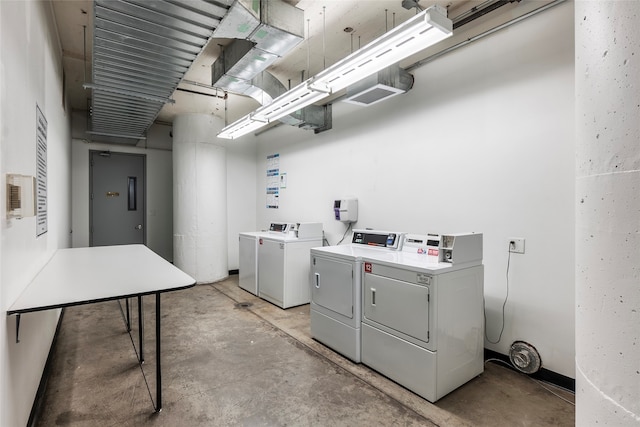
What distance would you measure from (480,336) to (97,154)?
647 cm

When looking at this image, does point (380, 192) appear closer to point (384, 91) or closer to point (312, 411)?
point (384, 91)

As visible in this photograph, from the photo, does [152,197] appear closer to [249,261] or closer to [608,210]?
[249,261]

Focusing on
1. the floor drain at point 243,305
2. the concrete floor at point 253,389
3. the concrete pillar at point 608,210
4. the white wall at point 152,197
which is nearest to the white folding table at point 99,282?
the concrete floor at point 253,389

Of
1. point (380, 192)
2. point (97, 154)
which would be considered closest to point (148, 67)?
point (380, 192)

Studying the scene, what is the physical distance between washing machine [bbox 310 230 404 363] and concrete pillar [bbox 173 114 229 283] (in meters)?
2.99

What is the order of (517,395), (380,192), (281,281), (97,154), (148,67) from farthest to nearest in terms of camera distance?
(97,154)
(281,281)
(380,192)
(148,67)
(517,395)

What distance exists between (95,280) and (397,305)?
1992mm

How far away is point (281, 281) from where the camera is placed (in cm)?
411

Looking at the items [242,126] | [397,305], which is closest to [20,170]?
[397,305]

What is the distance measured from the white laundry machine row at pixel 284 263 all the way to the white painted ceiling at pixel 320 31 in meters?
1.99

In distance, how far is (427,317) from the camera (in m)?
2.15

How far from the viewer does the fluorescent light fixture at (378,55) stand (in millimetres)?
1868

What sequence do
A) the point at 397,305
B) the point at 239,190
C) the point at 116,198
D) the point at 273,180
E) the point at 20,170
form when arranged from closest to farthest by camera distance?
the point at 20,170
the point at 397,305
the point at 273,180
the point at 116,198
the point at 239,190

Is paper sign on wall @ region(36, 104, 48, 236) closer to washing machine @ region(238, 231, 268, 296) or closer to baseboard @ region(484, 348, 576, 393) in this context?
washing machine @ region(238, 231, 268, 296)
